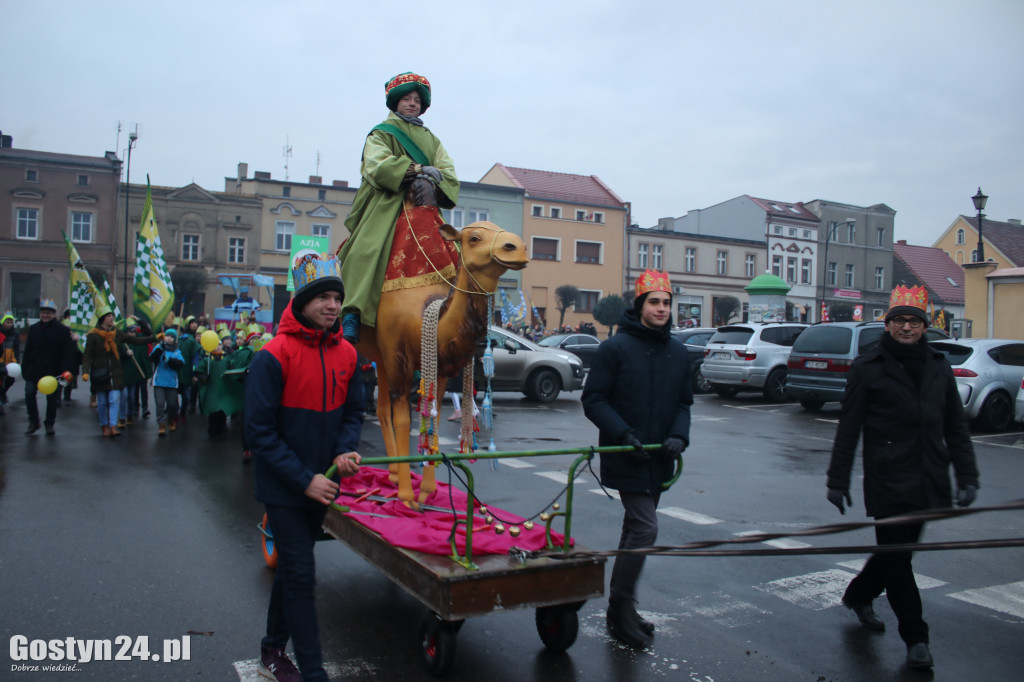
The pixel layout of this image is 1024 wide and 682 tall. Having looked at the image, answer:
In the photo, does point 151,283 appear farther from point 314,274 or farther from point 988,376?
point 988,376

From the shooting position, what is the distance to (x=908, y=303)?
4.89 metres

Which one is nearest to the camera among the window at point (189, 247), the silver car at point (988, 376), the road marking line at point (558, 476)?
the road marking line at point (558, 476)

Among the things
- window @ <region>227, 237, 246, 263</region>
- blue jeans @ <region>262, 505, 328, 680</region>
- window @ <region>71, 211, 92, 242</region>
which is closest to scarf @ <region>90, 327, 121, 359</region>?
blue jeans @ <region>262, 505, 328, 680</region>

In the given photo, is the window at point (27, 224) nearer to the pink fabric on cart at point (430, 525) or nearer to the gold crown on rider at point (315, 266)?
the gold crown on rider at point (315, 266)

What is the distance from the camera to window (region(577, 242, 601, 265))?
48.9 metres

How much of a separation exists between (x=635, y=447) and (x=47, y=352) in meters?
10.9

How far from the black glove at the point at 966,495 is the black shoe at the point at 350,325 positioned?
4017 mm

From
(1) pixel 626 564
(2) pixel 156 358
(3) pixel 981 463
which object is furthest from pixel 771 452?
(2) pixel 156 358

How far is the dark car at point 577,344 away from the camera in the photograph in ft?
89.7

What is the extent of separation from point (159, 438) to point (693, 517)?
837cm

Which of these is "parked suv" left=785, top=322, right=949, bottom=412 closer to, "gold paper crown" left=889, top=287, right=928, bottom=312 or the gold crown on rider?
"gold paper crown" left=889, top=287, right=928, bottom=312

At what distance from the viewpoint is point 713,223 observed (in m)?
58.3

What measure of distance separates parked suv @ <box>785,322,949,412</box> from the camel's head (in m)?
11.6

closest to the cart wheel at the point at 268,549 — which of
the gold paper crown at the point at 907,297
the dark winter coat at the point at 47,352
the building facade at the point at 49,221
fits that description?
the gold paper crown at the point at 907,297
